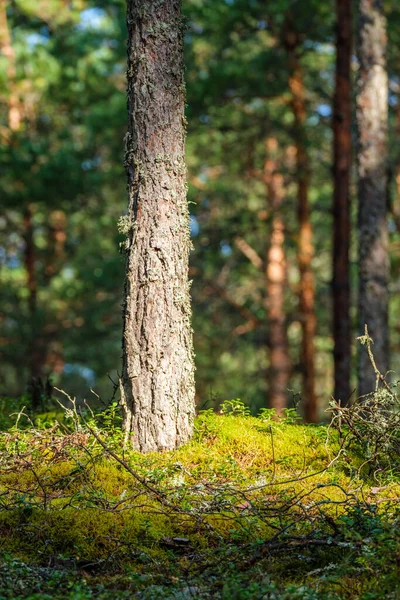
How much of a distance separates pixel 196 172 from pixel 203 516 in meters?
20.7

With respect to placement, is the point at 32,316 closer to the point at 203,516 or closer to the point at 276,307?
the point at 276,307

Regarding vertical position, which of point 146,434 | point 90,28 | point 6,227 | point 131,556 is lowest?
point 131,556

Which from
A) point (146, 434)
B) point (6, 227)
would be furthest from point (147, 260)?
point (6, 227)

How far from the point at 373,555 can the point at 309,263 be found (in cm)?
1301

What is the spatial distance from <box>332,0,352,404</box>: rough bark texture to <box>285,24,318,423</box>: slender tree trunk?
8.46 feet

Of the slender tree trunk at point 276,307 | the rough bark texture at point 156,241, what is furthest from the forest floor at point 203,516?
the slender tree trunk at point 276,307

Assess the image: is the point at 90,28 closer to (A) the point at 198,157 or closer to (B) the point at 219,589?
(A) the point at 198,157

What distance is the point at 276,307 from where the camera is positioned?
18375 millimetres

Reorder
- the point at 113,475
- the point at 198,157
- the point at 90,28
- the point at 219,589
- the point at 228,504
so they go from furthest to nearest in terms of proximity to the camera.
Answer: the point at 198,157 → the point at 90,28 → the point at 113,475 → the point at 228,504 → the point at 219,589

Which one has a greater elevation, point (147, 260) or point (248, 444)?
point (147, 260)

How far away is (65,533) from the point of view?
15.1 ft

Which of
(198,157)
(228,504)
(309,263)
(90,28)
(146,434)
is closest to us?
(228,504)

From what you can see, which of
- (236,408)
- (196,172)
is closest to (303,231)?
(196,172)

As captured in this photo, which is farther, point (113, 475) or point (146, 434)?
point (146, 434)
